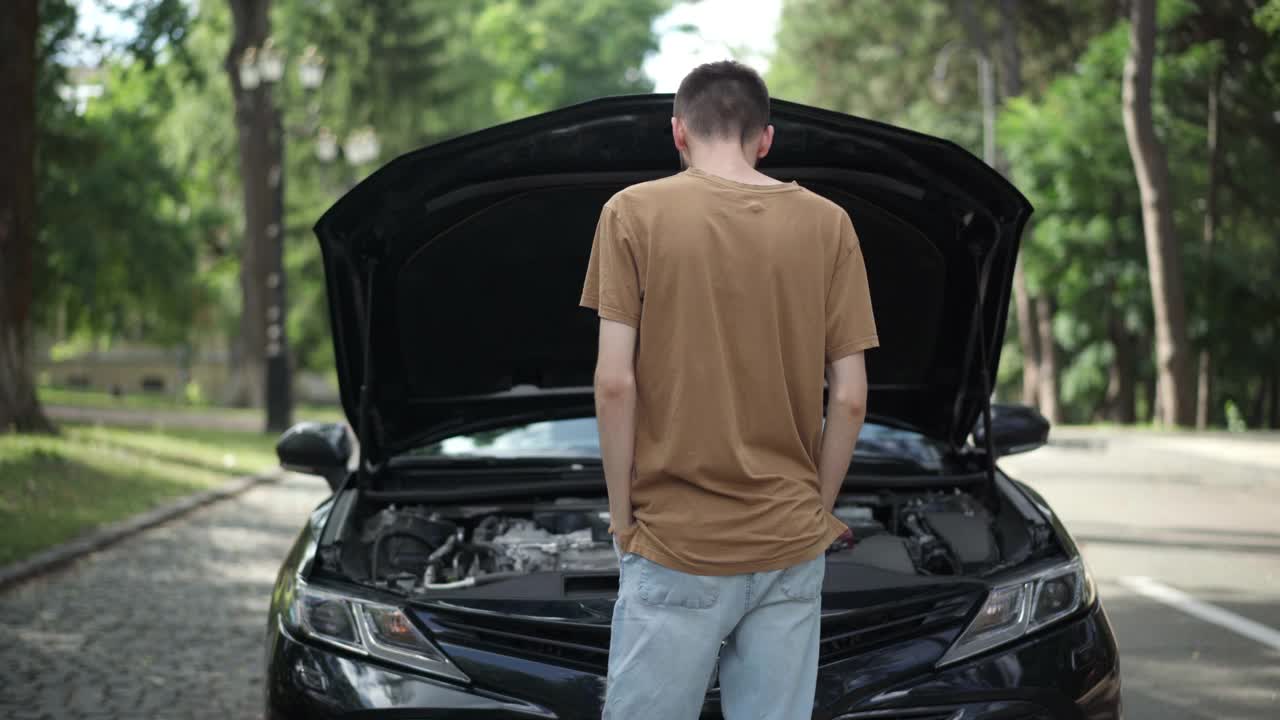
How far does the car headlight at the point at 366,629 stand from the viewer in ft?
10.5

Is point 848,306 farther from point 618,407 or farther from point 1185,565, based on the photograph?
point 1185,565

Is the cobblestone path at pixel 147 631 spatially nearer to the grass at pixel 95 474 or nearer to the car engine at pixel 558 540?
the grass at pixel 95 474

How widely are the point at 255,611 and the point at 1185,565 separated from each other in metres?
5.76

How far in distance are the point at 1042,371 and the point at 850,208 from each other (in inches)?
1301

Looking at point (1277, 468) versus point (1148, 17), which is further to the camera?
point (1148, 17)

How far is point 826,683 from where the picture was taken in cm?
310

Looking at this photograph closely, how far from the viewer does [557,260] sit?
4.07 meters

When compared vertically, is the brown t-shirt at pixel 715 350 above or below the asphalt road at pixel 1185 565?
above

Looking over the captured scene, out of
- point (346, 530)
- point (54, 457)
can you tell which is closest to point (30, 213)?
point (54, 457)

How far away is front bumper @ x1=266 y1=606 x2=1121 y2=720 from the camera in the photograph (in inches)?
121

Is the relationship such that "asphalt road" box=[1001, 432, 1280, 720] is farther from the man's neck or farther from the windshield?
the man's neck

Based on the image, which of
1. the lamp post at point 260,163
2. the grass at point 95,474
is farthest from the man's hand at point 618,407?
the lamp post at point 260,163

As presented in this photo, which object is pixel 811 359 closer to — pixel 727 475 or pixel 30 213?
pixel 727 475

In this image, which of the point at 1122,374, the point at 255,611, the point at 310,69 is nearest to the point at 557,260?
the point at 255,611
